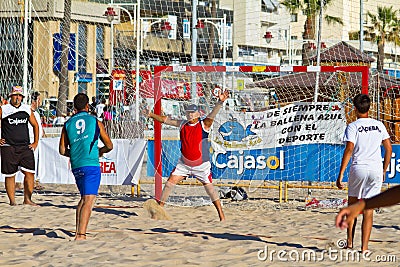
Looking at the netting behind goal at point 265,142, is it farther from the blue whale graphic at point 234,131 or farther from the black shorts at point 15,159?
the black shorts at point 15,159

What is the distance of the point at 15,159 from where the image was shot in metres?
11.4

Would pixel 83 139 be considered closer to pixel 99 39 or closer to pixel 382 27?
pixel 99 39

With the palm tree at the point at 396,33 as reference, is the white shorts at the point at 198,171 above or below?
below

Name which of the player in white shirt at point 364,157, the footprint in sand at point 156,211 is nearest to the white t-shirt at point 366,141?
the player in white shirt at point 364,157

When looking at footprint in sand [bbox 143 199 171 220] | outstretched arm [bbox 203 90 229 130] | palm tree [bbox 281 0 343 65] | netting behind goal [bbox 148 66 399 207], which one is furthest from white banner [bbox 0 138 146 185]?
palm tree [bbox 281 0 343 65]

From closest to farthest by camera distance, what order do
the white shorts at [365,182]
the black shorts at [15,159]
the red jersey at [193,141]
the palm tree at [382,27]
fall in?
the white shorts at [365,182] < the red jersey at [193,141] < the black shorts at [15,159] < the palm tree at [382,27]

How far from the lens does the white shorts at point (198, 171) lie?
989 cm

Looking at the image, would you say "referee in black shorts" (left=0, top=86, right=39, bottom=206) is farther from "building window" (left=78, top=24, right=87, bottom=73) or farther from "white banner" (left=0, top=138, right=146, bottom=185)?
"building window" (left=78, top=24, right=87, bottom=73)

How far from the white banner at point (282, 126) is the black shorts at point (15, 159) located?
272cm

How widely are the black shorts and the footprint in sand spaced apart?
7.26 ft

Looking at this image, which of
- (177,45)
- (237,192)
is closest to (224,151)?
(237,192)

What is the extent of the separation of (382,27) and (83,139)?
39293mm

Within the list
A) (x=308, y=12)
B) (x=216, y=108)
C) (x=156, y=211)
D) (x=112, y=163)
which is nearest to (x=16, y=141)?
(x=112, y=163)

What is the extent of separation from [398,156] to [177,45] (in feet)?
114
